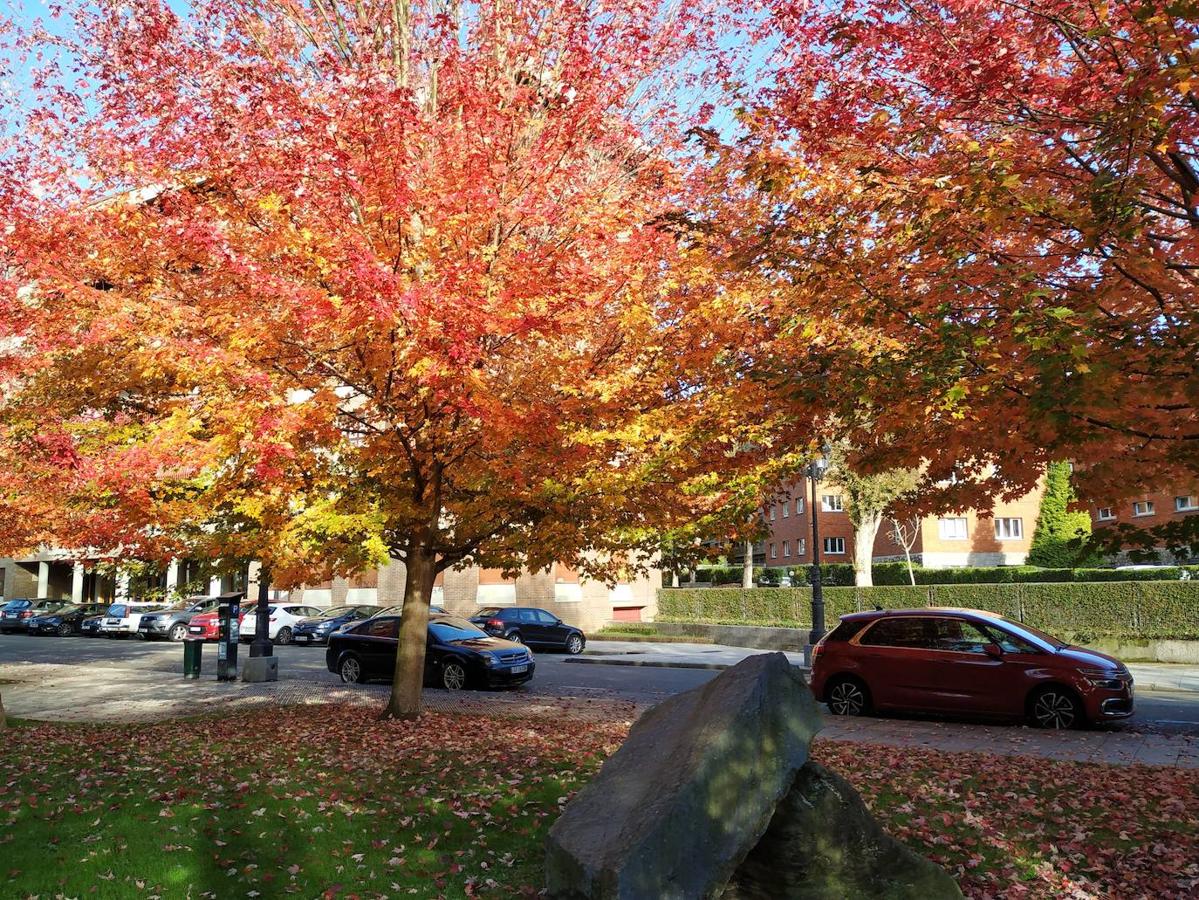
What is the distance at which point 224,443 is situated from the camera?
8102 millimetres

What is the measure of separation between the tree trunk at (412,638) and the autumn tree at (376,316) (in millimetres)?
37

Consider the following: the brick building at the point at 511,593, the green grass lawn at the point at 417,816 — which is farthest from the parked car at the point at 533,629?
the green grass lawn at the point at 417,816

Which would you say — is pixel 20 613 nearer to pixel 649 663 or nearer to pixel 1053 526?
pixel 649 663

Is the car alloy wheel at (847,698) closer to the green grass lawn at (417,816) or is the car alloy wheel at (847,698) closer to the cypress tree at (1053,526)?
the green grass lawn at (417,816)

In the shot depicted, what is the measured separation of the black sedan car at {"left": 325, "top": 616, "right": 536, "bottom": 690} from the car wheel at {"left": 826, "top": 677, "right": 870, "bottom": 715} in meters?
6.90

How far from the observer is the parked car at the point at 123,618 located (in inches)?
1447

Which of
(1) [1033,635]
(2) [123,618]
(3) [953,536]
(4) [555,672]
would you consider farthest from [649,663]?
(3) [953,536]

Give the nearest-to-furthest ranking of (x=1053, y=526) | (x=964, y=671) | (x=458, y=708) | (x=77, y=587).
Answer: (x=964, y=671) → (x=458, y=708) → (x=1053, y=526) → (x=77, y=587)

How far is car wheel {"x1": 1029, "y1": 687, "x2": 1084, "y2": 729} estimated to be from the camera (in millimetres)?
11875

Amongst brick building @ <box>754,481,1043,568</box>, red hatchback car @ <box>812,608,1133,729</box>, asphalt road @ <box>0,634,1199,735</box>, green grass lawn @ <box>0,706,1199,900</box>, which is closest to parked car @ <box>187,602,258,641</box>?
asphalt road @ <box>0,634,1199,735</box>

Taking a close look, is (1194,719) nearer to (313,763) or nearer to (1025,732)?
(1025,732)

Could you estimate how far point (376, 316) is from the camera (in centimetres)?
756

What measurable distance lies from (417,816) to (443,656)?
1138 centimetres

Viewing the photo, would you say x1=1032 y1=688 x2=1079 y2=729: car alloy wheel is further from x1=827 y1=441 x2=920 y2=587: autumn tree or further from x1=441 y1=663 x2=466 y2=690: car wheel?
x1=827 y1=441 x2=920 y2=587: autumn tree
